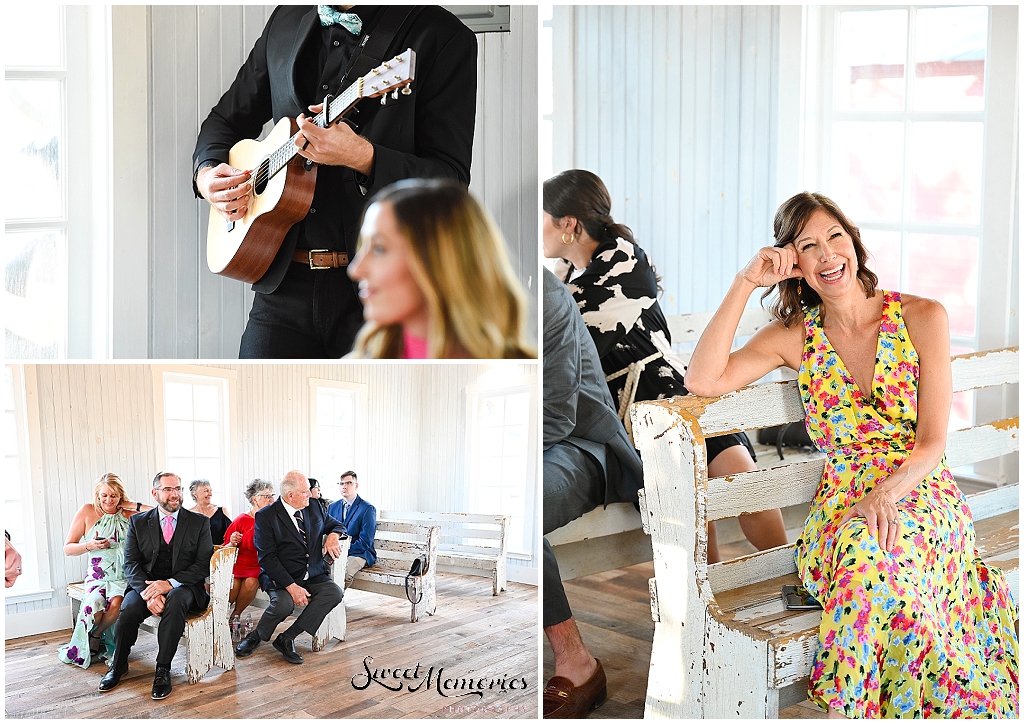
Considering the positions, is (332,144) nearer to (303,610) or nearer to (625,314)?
(303,610)

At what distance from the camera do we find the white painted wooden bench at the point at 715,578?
1859mm

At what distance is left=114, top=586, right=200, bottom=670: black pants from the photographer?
197 centimetres

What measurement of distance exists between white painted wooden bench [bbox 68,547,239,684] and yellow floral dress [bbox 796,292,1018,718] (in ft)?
4.13

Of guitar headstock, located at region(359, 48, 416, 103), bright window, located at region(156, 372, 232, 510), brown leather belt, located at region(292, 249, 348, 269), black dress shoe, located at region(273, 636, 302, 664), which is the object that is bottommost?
black dress shoe, located at region(273, 636, 302, 664)

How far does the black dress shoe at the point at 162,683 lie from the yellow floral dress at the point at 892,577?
137cm

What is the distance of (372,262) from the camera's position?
1918mm

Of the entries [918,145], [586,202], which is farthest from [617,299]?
[918,145]

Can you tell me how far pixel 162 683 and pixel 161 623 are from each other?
5.0 inches

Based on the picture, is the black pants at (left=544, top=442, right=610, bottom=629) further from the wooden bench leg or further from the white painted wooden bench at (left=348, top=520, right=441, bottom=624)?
the wooden bench leg

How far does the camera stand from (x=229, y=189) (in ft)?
6.18

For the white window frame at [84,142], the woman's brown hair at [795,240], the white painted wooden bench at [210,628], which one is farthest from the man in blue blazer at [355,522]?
the woman's brown hair at [795,240]

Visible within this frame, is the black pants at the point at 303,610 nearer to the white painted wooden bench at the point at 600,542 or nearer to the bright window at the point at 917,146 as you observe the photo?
the white painted wooden bench at the point at 600,542

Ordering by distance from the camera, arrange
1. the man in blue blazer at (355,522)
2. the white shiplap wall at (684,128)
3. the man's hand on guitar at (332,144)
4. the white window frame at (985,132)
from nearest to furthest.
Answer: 1. the man's hand on guitar at (332,144)
2. the man in blue blazer at (355,522)
3. the white window frame at (985,132)
4. the white shiplap wall at (684,128)

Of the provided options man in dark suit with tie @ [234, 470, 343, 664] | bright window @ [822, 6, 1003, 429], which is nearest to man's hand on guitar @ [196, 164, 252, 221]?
man in dark suit with tie @ [234, 470, 343, 664]
